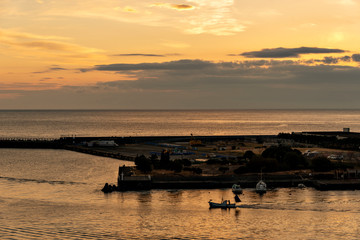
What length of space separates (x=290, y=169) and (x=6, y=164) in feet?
182

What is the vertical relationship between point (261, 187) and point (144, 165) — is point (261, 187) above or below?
below

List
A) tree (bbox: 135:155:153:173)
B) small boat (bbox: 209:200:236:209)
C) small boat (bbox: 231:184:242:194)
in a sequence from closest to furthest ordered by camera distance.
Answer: small boat (bbox: 209:200:236:209), small boat (bbox: 231:184:242:194), tree (bbox: 135:155:153:173)

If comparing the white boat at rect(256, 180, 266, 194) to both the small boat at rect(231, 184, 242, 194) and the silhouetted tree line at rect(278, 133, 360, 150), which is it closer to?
the small boat at rect(231, 184, 242, 194)

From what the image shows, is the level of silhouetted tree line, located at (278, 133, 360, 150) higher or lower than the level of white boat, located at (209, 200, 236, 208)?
higher

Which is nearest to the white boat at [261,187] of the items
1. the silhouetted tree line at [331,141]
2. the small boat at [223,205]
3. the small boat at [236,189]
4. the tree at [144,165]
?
the small boat at [236,189]

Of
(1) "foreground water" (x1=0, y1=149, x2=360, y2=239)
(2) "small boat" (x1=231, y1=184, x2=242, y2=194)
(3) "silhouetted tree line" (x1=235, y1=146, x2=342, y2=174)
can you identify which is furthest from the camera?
(3) "silhouetted tree line" (x1=235, y1=146, x2=342, y2=174)

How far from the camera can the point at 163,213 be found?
190 feet

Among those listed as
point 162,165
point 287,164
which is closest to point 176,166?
point 162,165

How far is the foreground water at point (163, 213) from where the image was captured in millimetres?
50062

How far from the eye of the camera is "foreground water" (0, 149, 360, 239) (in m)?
50.1

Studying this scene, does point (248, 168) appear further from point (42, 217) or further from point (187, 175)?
point (42, 217)

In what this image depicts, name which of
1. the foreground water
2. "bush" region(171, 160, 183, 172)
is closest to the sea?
the foreground water

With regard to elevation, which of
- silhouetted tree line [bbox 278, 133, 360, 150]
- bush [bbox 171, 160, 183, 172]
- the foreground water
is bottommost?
the foreground water

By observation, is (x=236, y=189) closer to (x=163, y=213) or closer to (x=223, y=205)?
(x=223, y=205)
